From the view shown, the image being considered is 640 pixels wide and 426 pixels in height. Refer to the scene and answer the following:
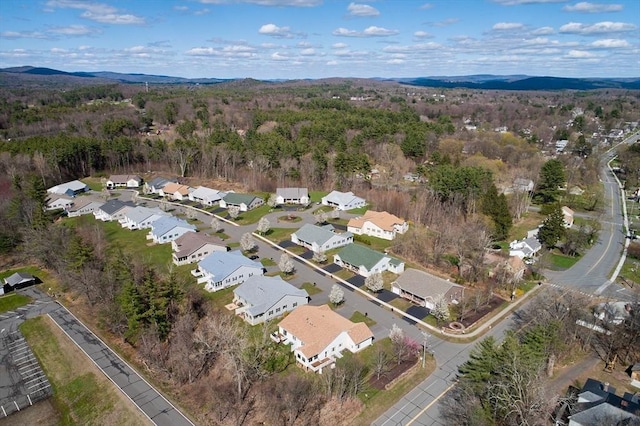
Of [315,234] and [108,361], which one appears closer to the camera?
[108,361]

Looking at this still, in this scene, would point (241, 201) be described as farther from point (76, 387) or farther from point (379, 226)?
point (76, 387)

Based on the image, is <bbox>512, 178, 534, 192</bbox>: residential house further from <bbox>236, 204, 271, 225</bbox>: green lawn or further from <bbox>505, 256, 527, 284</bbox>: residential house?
<bbox>236, 204, 271, 225</bbox>: green lawn

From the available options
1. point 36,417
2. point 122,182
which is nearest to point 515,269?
point 36,417

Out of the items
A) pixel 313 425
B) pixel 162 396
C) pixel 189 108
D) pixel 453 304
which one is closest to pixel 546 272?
pixel 453 304

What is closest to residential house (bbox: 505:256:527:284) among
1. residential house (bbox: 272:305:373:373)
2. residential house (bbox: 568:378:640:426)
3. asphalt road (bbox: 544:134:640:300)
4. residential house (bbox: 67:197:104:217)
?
asphalt road (bbox: 544:134:640:300)

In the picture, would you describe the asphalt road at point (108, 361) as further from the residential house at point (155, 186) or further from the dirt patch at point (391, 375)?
the residential house at point (155, 186)

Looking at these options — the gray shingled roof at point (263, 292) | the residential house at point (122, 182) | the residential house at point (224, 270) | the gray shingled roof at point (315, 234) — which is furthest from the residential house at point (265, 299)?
the residential house at point (122, 182)
